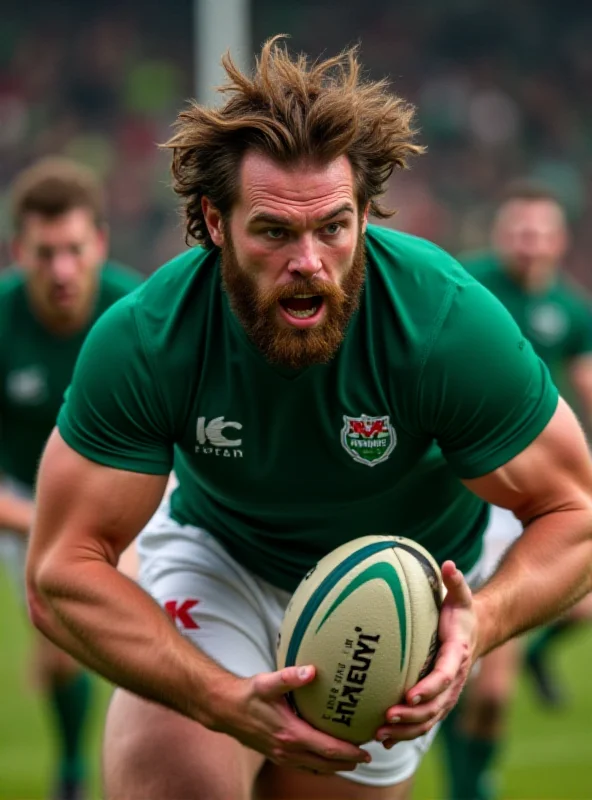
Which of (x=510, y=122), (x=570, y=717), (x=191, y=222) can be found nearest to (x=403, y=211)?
(x=510, y=122)

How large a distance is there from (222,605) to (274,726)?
78 centimetres

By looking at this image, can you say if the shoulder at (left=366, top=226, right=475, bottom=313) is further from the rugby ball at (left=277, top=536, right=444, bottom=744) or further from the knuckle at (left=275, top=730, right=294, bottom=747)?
the knuckle at (left=275, top=730, right=294, bottom=747)

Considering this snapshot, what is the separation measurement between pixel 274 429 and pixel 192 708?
0.72 m

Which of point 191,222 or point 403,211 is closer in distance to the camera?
point 191,222

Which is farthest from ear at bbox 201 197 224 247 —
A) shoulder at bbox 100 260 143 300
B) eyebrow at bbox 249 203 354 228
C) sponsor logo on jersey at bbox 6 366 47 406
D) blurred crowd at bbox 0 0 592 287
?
blurred crowd at bbox 0 0 592 287

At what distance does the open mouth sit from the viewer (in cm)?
340

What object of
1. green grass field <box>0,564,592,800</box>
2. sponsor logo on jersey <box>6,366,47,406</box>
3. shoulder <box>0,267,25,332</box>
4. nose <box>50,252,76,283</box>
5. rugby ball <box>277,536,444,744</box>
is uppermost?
rugby ball <box>277,536,444,744</box>

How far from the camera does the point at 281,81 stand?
3521 millimetres

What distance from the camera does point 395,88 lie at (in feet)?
63.4

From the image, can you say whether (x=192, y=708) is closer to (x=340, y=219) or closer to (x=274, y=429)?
(x=274, y=429)

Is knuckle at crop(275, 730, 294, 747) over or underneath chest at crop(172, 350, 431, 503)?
underneath

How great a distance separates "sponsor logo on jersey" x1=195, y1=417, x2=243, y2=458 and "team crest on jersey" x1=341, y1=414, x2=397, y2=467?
272mm

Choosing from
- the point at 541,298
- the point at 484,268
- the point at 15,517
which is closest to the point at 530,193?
the point at 484,268

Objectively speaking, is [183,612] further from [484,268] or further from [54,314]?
[484,268]
